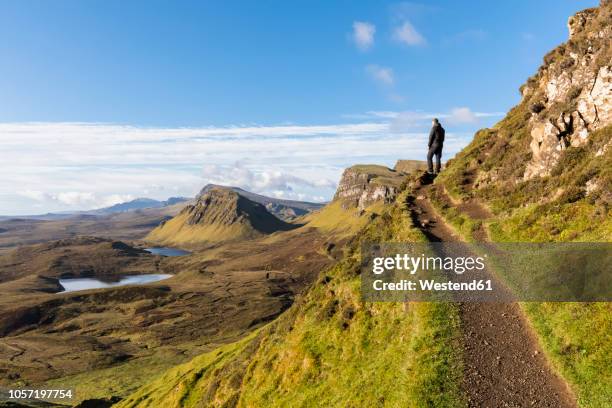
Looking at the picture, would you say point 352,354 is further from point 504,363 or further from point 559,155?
point 559,155

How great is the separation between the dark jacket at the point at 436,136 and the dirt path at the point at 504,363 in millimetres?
25953

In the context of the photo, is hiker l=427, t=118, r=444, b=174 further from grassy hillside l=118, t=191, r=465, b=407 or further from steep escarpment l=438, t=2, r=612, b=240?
grassy hillside l=118, t=191, r=465, b=407

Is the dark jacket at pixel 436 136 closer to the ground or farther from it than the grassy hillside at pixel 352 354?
farther from it

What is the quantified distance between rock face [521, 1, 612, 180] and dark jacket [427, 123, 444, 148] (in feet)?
31.8

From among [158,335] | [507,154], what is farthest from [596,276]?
[158,335]

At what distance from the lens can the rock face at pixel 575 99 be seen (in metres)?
35.3

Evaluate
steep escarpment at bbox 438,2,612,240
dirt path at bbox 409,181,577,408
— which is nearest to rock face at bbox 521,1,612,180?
steep escarpment at bbox 438,2,612,240

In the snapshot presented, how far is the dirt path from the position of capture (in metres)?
20.0

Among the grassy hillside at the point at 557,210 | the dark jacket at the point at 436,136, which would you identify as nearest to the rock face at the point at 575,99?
the grassy hillside at the point at 557,210

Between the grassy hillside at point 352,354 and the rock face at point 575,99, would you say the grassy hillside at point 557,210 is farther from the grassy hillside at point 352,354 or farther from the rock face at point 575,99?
the grassy hillside at point 352,354

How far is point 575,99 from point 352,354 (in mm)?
31284

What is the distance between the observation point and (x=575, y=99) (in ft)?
126

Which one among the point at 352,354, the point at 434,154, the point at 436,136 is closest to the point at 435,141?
the point at 436,136

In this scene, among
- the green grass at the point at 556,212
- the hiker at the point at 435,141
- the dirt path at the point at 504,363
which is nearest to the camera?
the dirt path at the point at 504,363
